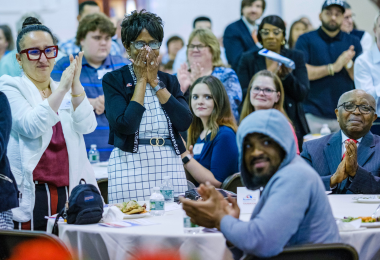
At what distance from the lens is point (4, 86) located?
291cm

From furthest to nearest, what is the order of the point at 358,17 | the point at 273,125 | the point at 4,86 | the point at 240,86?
1. the point at 358,17
2. the point at 240,86
3. the point at 4,86
4. the point at 273,125

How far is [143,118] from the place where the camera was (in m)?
2.88

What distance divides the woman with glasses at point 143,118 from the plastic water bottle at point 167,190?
50mm

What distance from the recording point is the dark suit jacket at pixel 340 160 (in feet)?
9.95

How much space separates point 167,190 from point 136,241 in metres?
0.72

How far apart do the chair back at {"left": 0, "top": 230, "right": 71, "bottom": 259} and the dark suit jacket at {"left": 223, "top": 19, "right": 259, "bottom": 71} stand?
402 centimetres

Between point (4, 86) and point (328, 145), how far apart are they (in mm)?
2101

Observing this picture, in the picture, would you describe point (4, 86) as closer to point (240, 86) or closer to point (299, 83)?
point (240, 86)

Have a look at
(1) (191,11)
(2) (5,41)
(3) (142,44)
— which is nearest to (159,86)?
(3) (142,44)

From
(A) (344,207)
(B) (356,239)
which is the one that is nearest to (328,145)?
(A) (344,207)

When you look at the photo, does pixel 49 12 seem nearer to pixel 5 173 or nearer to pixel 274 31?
pixel 274 31

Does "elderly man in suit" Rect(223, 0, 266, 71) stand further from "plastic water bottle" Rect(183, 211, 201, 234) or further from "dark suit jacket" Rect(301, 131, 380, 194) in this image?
"plastic water bottle" Rect(183, 211, 201, 234)

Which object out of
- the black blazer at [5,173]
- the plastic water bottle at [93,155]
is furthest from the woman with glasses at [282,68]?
the black blazer at [5,173]

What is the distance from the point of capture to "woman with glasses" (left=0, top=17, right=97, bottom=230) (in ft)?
9.13
